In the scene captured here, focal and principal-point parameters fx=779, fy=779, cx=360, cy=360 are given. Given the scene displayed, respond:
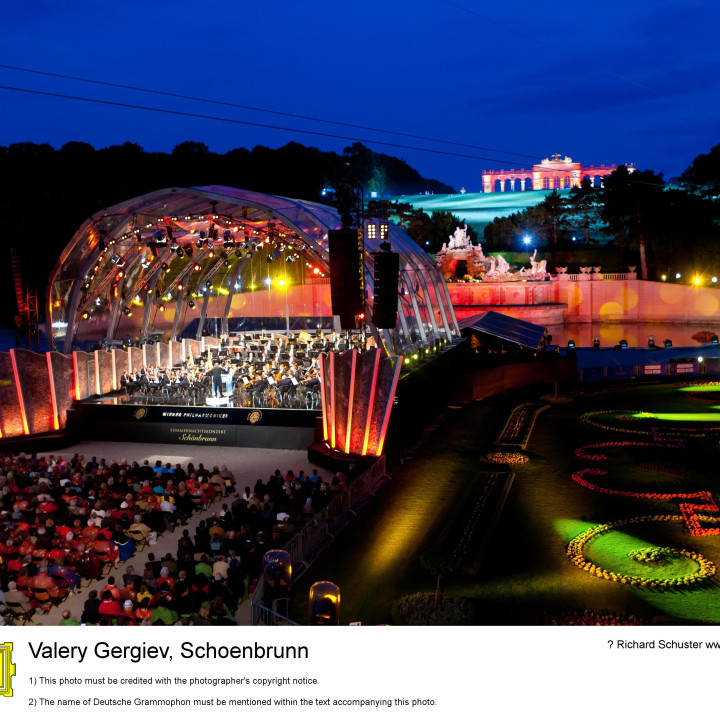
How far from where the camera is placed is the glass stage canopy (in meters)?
28.4

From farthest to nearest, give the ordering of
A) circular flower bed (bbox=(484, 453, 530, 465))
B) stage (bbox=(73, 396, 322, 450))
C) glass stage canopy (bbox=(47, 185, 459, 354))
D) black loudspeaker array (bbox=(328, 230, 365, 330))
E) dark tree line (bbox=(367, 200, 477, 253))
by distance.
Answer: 1. dark tree line (bbox=(367, 200, 477, 253))
2. glass stage canopy (bbox=(47, 185, 459, 354))
3. stage (bbox=(73, 396, 322, 450))
4. circular flower bed (bbox=(484, 453, 530, 465))
5. black loudspeaker array (bbox=(328, 230, 365, 330))

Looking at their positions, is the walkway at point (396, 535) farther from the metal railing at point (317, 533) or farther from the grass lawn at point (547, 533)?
the metal railing at point (317, 533)

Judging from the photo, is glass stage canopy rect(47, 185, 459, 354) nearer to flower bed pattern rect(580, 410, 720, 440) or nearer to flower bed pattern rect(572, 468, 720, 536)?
flower bed pattern rect(580, 410, 720, 440)

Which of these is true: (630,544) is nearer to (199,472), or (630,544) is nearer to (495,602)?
(495,602)

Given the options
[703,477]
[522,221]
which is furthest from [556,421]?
[522,221]

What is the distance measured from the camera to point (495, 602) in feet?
41.5

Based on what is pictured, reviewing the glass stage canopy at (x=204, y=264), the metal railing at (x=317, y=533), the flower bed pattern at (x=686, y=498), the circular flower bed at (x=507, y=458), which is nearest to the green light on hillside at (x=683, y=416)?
the circular flower bed at (x=507, y=458)

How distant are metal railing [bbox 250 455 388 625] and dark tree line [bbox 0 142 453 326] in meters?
41.2

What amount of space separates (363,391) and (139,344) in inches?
738

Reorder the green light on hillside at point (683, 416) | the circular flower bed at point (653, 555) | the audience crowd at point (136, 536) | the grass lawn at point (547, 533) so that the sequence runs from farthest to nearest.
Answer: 1. the green light on hillside at point (683, 416)
2. the circular flower bed at point (653, 555)
3. the grass lawn at point (547, 533)
4. the audience crowd at point (136, 536)

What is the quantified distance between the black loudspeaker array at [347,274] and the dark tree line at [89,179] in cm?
3531

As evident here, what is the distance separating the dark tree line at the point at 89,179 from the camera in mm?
61344
